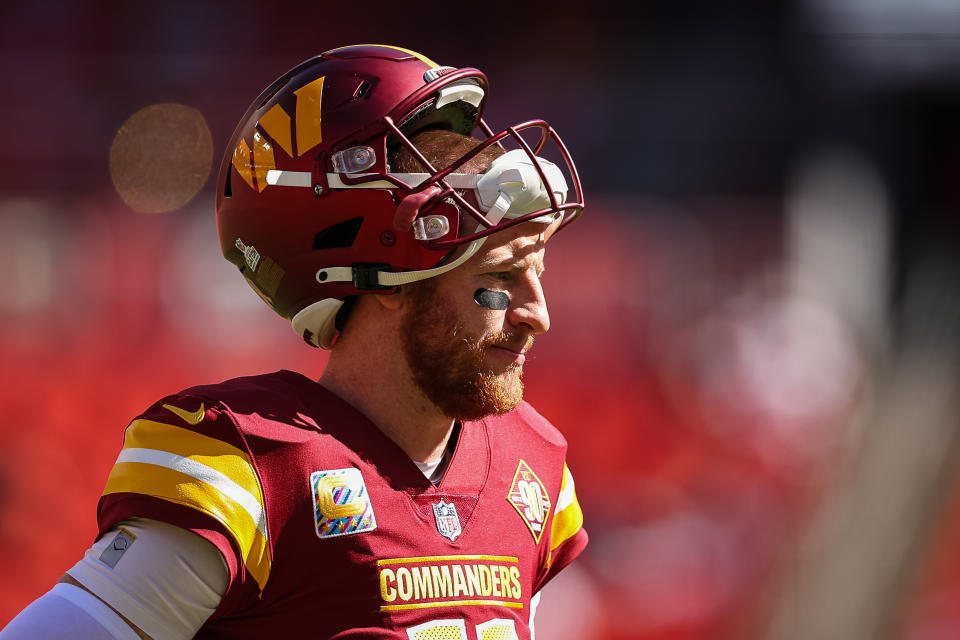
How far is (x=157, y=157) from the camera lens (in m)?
4.72

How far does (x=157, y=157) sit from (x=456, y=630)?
12.3ft

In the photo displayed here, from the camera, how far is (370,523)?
1399 millimetres

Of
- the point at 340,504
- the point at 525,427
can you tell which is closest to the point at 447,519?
the point at 340,504

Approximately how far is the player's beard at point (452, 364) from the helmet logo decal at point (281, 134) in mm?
270

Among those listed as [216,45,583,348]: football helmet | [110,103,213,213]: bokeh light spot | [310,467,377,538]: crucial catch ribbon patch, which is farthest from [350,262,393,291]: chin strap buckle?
[110,103,213,213]: bokeh light spot

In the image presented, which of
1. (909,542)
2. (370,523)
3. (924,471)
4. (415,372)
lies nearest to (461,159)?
(415,372)

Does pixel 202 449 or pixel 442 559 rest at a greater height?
pixel 202 449

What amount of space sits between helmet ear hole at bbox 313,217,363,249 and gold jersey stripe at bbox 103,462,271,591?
410mm

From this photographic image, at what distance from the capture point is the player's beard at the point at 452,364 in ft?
4.97

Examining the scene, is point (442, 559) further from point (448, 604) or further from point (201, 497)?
point (201, 497)

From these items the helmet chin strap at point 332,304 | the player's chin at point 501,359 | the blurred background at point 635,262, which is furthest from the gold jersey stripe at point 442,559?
the blurred background at point 635,262

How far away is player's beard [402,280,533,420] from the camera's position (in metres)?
1.51

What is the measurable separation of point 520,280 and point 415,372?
0.66 ft

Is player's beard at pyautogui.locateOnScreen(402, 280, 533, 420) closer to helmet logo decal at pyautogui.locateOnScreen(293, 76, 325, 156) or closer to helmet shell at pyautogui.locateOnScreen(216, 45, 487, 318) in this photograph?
helmet shell at pyautogui.locateOnScreen(216, 45, 487, 318)
